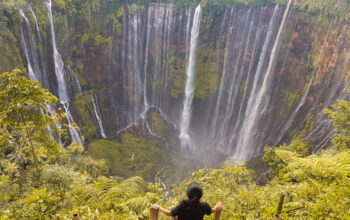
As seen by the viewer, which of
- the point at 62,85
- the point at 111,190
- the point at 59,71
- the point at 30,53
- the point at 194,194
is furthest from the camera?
the point at 62,85

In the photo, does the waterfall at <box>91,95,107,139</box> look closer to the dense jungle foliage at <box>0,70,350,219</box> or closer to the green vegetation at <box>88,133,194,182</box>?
the green vegetation at <box>88,133,194,182</box>

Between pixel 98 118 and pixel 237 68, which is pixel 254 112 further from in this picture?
pixel 98 118

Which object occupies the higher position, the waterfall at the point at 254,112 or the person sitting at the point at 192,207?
the person sitting at the point at 192,207

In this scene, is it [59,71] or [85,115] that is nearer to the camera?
[59,71]

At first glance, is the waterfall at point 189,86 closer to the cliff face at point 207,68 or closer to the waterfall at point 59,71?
the cliff face at point 207,68

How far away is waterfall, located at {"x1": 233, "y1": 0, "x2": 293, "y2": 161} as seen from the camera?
57.2 ft

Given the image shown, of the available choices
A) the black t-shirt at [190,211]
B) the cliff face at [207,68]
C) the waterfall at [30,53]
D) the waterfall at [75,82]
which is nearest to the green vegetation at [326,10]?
the cliff face at [207,68]

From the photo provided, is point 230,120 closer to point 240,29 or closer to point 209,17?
point 240,29

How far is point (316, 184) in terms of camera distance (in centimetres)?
310

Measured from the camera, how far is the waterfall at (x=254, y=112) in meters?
17.4

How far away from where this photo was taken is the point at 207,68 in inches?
840

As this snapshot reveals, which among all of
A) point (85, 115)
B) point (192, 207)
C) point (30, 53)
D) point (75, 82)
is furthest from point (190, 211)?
point (75, 82)

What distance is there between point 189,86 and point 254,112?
22.4 ft

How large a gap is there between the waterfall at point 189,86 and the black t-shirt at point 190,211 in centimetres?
1903
